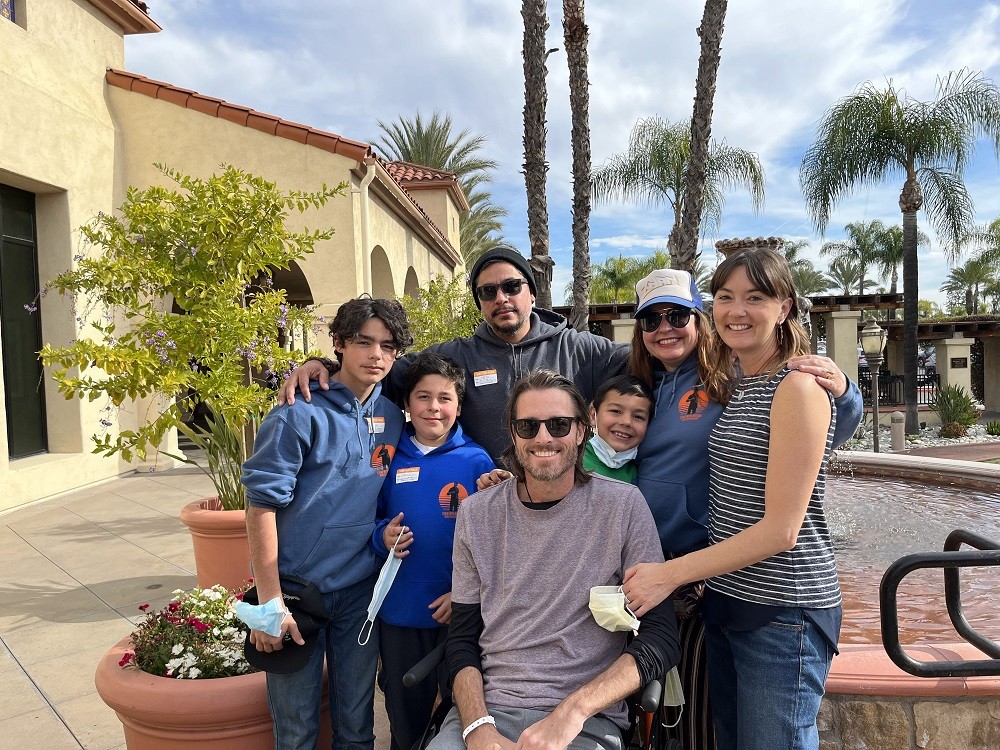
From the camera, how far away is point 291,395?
8.30 ft

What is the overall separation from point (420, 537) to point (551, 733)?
86 cm

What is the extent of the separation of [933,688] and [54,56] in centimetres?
1140

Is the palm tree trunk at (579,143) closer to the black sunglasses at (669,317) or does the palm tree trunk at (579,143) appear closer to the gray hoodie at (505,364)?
the gray hoodie at (505,364)

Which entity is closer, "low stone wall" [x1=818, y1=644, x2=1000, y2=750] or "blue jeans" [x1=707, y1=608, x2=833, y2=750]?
"blue jeans" [x1=707, y1=608, x2=833, y2=750]

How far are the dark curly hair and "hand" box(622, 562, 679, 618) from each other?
1226mm

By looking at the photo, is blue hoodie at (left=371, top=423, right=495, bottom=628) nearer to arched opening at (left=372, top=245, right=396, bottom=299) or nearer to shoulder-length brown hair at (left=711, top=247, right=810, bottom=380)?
shoulder-length brown hair at (left=711, top=247, right=810, bottom=380)

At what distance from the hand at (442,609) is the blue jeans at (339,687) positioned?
0.91 feet

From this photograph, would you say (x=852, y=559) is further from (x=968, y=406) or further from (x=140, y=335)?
(x=968, y=406)

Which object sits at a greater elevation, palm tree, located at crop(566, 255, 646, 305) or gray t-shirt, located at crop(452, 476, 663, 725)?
palm tree, located at crop(566, 255, 646, 305)

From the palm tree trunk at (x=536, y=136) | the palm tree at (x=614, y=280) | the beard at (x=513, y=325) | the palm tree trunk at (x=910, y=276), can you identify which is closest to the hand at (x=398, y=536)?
the beard at (x=513, y=325)

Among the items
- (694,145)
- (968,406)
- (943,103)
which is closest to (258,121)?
(694,145)

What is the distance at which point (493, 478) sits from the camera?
2.51 m

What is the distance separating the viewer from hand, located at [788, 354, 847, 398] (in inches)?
75.1

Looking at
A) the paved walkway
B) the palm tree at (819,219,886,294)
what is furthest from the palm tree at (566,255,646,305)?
the paved walkway
